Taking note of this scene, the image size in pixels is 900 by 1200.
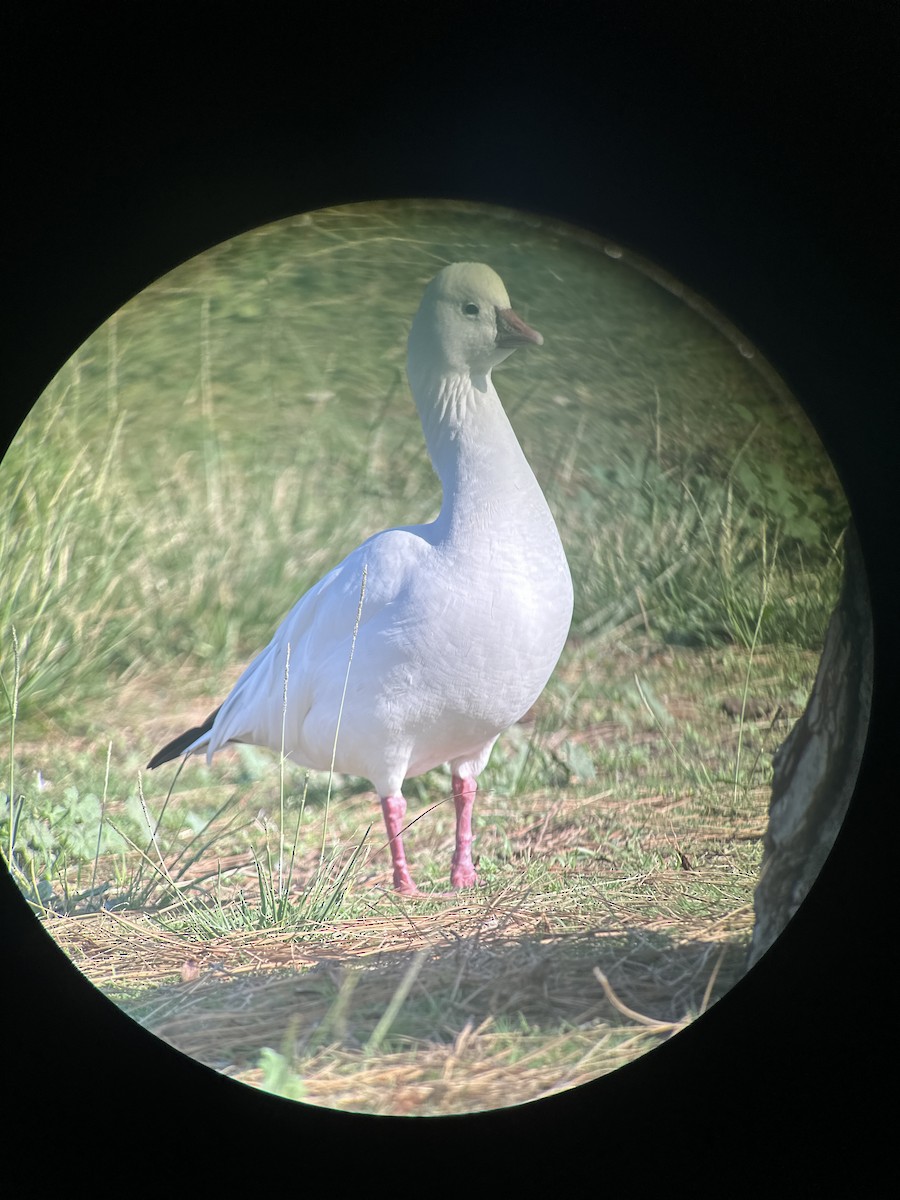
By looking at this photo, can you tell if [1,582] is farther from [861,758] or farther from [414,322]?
[861,758]

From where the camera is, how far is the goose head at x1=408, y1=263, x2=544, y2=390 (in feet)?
5.49

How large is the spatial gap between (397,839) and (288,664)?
26 cm

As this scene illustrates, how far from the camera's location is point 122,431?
1857mm

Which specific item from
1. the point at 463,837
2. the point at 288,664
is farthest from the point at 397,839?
the point at 288,664

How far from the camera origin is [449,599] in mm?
1666

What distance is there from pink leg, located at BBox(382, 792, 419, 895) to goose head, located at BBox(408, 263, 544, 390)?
20.7 inches

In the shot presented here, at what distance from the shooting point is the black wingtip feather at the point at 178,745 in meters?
1.92

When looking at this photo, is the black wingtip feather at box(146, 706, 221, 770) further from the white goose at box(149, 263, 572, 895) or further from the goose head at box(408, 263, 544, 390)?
the goose head at box(408, 263, 544, 390)

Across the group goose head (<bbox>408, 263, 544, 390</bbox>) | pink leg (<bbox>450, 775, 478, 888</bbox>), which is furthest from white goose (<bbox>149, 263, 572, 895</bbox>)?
pink leg (<bbox>450, 775, 478, 888</bbox>)

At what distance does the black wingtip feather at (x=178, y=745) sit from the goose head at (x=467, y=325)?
57cm

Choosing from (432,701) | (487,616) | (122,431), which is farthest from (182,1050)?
(122,431)

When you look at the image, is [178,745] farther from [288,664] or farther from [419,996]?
[419,996]

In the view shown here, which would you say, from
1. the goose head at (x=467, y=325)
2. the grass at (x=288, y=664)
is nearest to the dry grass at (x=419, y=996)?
the grass at (x=288, y=664)

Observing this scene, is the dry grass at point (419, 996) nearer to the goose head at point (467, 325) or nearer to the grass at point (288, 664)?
the grass at point (288, 664)
